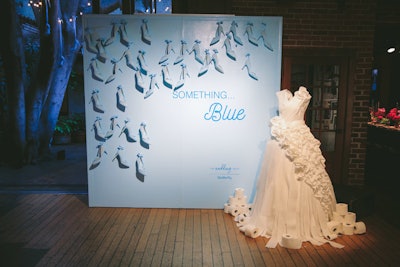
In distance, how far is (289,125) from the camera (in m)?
3.92

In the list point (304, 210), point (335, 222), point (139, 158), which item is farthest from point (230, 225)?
point (139, 158)

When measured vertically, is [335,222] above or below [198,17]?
below

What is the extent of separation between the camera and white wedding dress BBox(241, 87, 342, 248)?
3.75 metres

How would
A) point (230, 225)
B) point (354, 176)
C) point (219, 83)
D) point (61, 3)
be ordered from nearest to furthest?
point (230, 225)
point (219, 83)
point (354, 176)
point (61, 3)

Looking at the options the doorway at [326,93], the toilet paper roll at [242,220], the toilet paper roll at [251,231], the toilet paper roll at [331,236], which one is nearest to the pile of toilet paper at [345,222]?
the toilet paper roll at [331,236]

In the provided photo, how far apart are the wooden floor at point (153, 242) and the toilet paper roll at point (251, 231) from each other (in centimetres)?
6

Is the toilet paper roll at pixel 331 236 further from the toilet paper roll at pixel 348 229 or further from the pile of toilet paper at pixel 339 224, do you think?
the toilet paper roll at pixel 348 229

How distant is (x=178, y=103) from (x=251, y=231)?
1888 millimetres

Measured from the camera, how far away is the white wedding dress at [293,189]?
3.75m

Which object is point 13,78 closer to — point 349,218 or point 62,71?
point 62,71

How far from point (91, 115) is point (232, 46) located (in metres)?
2.11

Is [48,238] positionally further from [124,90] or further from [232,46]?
[232,46]

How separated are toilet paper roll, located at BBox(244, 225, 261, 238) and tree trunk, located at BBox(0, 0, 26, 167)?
583 centimetres

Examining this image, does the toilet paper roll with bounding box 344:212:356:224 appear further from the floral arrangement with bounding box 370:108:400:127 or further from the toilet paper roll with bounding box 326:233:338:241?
the floral arrangement with bounding box 370:108:400:127
